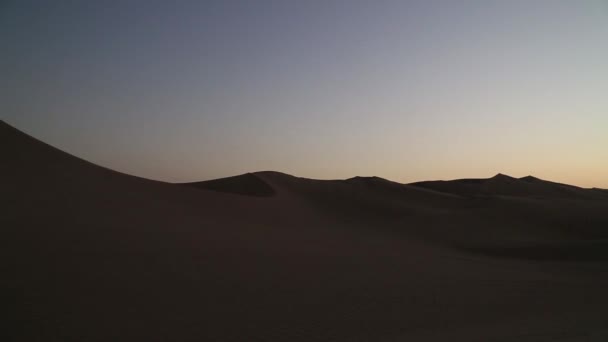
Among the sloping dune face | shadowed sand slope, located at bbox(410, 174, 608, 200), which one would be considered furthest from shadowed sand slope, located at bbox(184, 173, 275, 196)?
shadowed sand slope, located at bbox(410, 174, 608, 200)

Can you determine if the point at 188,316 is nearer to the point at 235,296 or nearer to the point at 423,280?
the point at 235,296

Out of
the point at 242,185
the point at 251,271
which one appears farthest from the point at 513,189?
the point at 251,271

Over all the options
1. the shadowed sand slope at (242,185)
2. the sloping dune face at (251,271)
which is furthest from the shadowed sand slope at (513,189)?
the shadowed sand slope at (242,185)

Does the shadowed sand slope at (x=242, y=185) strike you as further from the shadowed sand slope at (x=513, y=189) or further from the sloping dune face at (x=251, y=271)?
the shadowed sand slope at (x=513, y=189)

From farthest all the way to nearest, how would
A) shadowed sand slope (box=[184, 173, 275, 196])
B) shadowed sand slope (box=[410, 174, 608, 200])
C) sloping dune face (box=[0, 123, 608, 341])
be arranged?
shadowed sand slope (box=[410, 174, 608, 200]) → shadowed sand slope (box=[184, 173, 275, 196]) → sloping dune face (box=[0, 123, 608, 341])

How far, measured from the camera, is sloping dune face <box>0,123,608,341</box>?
3.91m

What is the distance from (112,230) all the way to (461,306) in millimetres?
6043

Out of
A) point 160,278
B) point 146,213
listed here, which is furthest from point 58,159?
point 160,278

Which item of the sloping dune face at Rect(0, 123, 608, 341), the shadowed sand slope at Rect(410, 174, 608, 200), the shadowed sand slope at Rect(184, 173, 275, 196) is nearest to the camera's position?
the sloping dune face at Rect(0, 123, 608, 341)

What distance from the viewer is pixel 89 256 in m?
5.28

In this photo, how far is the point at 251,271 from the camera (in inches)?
228

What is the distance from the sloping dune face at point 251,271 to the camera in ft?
12.8

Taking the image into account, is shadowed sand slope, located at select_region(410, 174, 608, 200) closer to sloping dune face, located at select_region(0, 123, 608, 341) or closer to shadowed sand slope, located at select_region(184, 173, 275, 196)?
sloping dune face, located at select_region(0, 123, 608, 341)

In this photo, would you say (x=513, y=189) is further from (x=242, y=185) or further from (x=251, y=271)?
(x=251, y=271)
